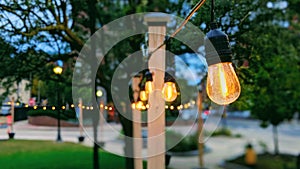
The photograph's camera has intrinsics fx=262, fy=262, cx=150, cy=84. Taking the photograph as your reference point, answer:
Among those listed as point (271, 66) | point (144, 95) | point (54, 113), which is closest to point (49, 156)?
point (54, 113)

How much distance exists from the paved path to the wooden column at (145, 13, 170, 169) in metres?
0.50

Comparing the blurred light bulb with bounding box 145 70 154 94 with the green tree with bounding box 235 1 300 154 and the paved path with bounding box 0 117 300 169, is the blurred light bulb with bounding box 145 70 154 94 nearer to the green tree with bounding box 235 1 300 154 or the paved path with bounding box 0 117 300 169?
the green tree with bounding box 235 1 300 154

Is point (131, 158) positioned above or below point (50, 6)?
below

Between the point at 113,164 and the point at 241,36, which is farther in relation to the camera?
the point at 113,164

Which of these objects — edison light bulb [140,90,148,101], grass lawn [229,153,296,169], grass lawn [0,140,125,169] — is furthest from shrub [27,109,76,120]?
grass lawn [229,153,296,169]


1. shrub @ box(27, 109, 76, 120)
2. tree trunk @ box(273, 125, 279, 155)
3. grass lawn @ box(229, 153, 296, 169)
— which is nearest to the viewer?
shrub @ box(27, 109, 76, 120)

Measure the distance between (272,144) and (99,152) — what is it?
266cm

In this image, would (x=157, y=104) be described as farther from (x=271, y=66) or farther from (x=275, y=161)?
(x=275, y=161)

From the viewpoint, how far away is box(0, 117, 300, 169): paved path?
88.0 inches

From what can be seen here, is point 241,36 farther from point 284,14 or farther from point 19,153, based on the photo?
point 19,153

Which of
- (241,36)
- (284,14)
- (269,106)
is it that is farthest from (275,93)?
(241,36)

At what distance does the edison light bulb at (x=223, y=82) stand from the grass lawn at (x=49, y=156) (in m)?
1.74

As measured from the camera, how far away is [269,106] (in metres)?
3.41

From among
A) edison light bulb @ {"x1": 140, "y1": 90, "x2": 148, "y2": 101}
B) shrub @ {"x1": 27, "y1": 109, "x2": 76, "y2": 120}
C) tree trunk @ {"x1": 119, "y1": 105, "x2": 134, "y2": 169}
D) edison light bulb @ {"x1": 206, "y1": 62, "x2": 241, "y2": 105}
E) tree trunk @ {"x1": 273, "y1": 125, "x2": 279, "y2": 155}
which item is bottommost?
tree trunk @ {"x1": 273, "y1": 125, "x2": 279, "y2": 155}
